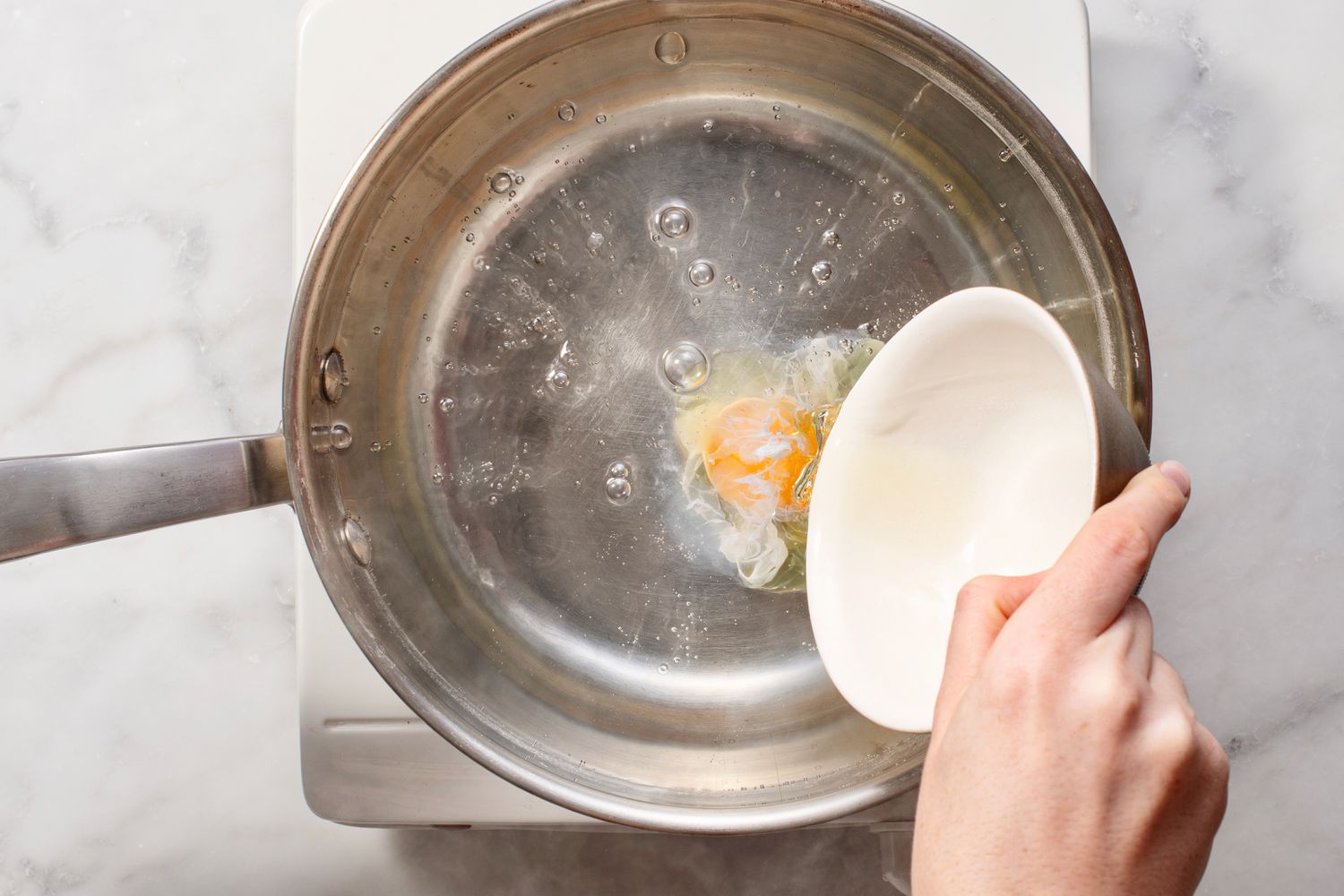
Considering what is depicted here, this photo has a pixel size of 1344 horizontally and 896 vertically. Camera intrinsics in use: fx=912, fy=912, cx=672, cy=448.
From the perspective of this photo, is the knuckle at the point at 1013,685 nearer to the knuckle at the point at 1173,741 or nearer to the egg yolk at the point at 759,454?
the knuckle at the point at 1173,741

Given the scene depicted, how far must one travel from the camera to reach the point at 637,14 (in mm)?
507

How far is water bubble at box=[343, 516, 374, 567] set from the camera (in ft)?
1.65

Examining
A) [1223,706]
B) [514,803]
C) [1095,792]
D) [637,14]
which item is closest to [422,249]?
[637,14]

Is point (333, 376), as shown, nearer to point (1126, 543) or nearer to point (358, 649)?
point (358, 649)

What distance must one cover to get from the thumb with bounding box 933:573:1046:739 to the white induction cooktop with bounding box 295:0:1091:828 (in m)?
0.28

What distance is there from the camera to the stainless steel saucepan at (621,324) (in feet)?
1.70

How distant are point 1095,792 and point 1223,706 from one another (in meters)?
0.38

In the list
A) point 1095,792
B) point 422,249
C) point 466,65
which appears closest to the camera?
point 1095,792

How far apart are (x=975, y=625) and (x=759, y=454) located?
0.24 m

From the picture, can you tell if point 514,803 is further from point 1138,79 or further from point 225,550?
point 1138,79

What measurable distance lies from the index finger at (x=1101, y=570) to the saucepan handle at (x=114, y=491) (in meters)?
0.35

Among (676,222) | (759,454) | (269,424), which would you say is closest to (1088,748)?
(759,454)

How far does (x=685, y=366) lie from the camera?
57cm

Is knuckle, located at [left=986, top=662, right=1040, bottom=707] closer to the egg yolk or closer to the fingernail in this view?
the fingernail
